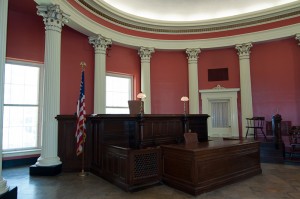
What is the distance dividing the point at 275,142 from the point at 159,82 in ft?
15.6

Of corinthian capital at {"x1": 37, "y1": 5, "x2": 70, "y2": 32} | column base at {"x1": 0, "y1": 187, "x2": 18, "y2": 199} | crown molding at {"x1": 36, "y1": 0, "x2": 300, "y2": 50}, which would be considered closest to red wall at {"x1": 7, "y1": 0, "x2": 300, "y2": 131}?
crown molding at {"x1": 36, "y1": 0, "x2": 300, "y2": 50}

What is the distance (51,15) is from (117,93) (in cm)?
383

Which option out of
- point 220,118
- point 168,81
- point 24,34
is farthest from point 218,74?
point 24,34

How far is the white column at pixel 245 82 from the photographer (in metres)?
8.30

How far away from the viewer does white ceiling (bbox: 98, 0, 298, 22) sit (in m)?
8.02

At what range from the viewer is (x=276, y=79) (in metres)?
8.09

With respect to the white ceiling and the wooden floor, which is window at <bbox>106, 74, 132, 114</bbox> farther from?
the wooden floor

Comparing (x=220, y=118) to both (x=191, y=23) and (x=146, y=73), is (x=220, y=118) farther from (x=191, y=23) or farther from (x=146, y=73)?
(x=191, y=23)

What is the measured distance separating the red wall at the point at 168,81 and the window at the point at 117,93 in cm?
107

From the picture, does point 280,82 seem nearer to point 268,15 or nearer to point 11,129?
point 268,15

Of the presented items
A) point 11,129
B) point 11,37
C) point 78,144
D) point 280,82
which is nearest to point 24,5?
point 11,37

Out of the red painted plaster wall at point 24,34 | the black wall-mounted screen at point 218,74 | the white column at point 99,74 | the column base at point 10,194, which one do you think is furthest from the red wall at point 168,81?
the column base at point 10,194

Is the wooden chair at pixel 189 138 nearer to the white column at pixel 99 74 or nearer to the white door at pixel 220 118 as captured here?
the white column at pixel 99 74

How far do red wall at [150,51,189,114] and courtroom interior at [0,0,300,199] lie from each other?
0.14 ft
